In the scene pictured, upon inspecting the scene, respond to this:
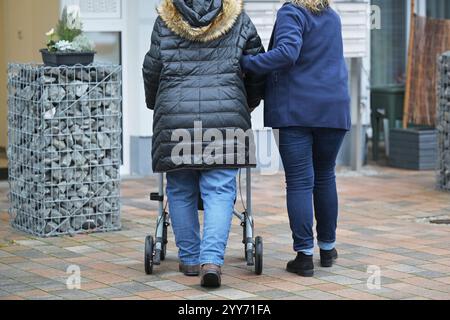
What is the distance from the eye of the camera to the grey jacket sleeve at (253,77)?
20.0 feet

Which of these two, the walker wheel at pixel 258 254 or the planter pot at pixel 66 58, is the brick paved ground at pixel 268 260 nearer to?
the walker wheel at pixel 258 254

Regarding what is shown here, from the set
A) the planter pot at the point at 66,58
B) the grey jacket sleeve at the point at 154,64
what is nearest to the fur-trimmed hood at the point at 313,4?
the grey jacket sleeve at the point at 154,64

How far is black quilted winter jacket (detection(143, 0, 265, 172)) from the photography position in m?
5.94

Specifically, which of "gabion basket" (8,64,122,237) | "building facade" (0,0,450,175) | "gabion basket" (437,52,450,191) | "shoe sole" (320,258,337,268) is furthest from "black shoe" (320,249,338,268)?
"building facade" (0,0,450,175)

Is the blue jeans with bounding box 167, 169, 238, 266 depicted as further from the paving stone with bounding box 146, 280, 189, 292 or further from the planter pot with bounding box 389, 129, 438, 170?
the planter pot with bounding box 389, 129, 438, 170

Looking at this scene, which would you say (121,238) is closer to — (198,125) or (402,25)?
(198,125)

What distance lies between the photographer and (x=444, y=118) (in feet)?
30.1

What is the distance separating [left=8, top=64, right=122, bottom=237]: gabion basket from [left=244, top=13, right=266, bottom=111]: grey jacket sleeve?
151cm

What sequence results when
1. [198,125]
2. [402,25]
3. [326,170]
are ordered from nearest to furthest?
[198,125]
[326,170]
[402,25]

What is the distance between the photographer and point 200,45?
19.7 feet

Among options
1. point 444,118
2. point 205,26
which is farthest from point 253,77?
point 444,118
